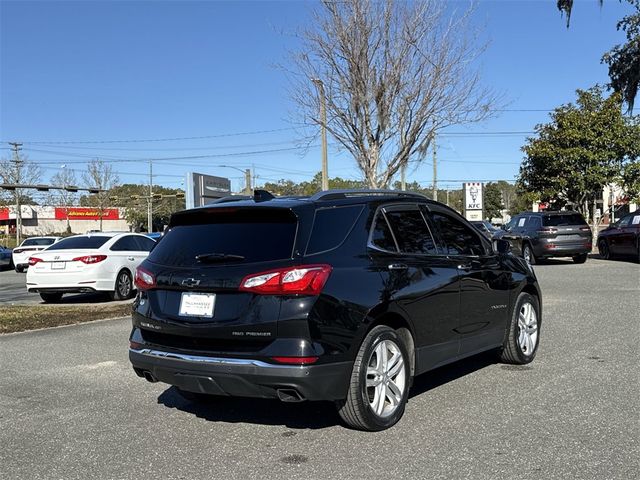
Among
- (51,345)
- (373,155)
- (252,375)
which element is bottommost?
(51,345)

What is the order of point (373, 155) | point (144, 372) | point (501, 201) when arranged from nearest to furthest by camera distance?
point (144, 372) → point (373, 155) → point (501, 201)

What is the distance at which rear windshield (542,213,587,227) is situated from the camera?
67.2ft

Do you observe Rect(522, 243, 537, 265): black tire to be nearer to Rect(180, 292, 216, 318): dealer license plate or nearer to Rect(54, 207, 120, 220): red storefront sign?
Rect(180, 292, 216, 318): dealer license plate

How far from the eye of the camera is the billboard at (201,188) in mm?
17016

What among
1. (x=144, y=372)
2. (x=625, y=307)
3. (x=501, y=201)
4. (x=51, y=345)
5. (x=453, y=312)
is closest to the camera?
(x=144, y=372)

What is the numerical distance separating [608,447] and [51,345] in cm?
673

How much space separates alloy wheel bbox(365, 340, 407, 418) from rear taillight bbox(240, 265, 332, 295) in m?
0.73

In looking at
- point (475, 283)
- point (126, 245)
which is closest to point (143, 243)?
point (126, 245)

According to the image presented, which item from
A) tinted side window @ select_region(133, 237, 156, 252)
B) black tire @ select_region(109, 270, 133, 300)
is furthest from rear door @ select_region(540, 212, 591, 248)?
black tire @ select_region(109, 270, 133, 300)

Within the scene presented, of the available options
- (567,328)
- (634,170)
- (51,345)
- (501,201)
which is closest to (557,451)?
(567,328)

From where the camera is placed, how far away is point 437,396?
5480mm

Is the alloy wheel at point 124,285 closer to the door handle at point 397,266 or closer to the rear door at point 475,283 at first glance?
the rear door at point 475,283

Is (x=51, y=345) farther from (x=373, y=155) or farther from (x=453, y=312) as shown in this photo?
(x=373, y=155)

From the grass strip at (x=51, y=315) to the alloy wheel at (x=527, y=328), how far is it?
689 cm
